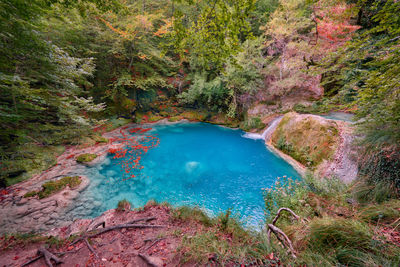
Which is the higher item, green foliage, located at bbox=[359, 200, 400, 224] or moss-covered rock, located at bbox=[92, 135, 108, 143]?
green foliage, located at bbox=[359, 200, 400, 224]

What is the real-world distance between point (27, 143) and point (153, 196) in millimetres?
3915

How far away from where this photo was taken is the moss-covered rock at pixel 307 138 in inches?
253

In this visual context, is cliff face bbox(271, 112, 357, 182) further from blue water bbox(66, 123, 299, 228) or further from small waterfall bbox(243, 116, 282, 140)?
small waterfall bbox(243, 116, 282, 140)

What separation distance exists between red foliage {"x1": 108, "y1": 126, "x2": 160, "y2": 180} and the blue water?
13.3 inches

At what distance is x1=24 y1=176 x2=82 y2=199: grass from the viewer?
15.8ft

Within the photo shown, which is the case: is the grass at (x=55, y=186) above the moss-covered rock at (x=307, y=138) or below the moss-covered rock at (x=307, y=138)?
below

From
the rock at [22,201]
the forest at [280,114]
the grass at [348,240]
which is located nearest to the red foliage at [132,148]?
the forest at [280,114]

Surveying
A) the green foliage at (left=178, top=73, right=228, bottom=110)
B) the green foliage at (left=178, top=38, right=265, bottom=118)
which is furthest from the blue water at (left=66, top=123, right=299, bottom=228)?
the green foliage at (left=178, top=73, right=228, bottom=110)

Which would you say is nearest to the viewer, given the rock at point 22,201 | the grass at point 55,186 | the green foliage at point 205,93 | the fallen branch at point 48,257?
the fallen branch at point 48,257

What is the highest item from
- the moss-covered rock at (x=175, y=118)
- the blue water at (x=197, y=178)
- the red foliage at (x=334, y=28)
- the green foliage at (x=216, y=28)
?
the red foliage at (x=334, y=28)

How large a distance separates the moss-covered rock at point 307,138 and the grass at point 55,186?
9998 mm

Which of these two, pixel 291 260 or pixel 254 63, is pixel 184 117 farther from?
pixel 291 260

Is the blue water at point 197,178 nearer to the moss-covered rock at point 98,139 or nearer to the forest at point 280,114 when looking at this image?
the forest at point 280,114

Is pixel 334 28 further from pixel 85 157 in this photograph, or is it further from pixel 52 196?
pixel 52 196
